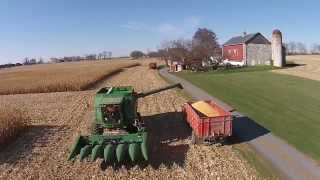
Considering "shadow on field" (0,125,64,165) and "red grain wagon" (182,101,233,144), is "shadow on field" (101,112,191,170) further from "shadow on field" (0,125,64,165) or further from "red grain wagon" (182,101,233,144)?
"shadow on field" (0,125,64,165)

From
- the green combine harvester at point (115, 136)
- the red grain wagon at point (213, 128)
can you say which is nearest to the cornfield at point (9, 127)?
the green combine harvester at point (115, 136)

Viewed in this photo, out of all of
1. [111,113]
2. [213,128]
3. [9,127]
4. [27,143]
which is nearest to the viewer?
[111,113]

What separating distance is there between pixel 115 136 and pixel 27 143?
223 inches

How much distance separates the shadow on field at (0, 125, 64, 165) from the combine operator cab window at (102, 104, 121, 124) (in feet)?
11.4

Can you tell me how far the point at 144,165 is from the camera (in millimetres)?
13297

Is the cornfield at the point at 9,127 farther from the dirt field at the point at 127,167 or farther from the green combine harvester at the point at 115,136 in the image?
the green combine harvester at the point at 115,136

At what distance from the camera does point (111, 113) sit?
47.7 feet

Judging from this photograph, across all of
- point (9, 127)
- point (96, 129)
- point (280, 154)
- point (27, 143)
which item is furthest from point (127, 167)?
point (9, 127)

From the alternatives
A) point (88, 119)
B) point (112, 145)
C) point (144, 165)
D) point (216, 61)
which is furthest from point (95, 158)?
point (216, 61)

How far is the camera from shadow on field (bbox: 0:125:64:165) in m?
15.3

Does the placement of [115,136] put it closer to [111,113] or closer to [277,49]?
[111,113]

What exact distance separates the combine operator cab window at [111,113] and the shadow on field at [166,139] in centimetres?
175

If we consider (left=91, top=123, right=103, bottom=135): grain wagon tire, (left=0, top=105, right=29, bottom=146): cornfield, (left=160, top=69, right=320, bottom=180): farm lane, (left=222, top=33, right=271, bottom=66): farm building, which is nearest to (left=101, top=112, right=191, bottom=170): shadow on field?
(left=91, top=123, right=103, bottom=135): grain wagon tire

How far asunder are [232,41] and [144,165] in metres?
75.6
